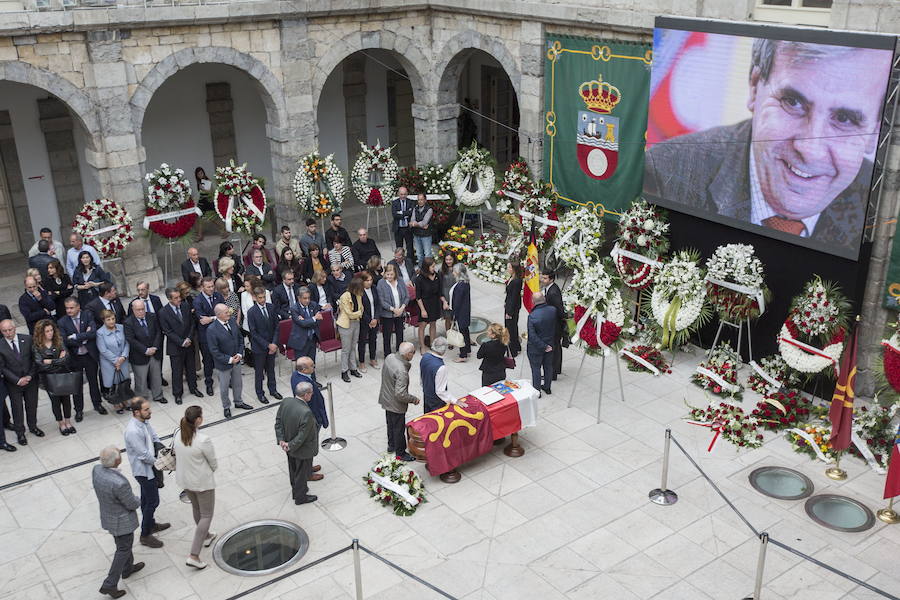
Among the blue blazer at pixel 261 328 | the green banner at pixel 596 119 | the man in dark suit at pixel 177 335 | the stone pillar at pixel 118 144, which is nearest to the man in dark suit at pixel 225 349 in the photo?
the blue blazer at pixel 261 328

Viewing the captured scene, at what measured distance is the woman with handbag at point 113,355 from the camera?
11.0 meters

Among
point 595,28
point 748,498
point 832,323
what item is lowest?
point 748,498

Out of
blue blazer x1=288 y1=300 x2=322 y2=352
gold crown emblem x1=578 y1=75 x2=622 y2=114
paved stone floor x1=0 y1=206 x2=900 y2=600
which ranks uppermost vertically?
gold crown emblem x1=578 y1=75 x2=622 y2=114

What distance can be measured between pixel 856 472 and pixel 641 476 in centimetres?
247

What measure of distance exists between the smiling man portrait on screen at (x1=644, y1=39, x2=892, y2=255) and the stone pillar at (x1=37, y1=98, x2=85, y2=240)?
11.8 meters

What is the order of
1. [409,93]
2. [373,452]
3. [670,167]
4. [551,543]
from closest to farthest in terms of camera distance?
[551,543], [373,452], [670,167], [409,93]

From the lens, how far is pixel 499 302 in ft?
50.1

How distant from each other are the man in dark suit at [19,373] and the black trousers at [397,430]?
438 centimetres

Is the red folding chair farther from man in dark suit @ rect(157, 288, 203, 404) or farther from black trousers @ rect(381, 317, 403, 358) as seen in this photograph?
man in dark suit @ rect(157, 288, 203, 404)

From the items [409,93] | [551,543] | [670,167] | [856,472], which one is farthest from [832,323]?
[409,93]

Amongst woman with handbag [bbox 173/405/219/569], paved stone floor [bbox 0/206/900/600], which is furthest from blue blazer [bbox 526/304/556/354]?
woman with handbag [bbox 173/405/219/569]

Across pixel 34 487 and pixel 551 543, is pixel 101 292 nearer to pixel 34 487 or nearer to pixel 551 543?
pixel 34 487

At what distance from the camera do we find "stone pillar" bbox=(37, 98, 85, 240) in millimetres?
16938

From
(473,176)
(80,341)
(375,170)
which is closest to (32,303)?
(80,341)
